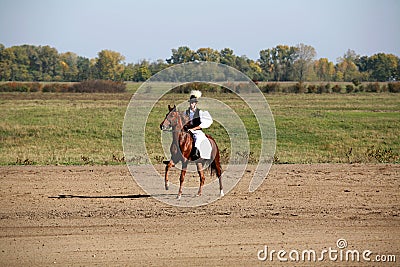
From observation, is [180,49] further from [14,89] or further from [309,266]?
[309,266]

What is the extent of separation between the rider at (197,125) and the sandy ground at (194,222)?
1126mm

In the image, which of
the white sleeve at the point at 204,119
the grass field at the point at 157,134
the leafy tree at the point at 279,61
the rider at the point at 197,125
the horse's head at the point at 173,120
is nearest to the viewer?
the horse's head at the point at 173,120

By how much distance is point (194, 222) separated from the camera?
1109 centimetres

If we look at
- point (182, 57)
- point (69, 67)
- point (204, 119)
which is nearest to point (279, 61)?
point (69, 67)

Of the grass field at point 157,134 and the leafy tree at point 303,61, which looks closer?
the grass field at point 157,134

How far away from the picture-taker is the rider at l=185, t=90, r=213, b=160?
12.5 m

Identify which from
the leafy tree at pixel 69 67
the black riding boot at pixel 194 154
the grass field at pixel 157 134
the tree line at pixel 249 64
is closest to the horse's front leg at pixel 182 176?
the black riding boot at pixel 194 154

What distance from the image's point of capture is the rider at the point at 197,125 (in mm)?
12461

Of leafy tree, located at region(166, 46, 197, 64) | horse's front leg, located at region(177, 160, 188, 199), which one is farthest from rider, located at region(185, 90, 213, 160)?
leafy tree, located at region(166, 46, 197, 64)

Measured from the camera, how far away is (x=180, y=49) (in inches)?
2297

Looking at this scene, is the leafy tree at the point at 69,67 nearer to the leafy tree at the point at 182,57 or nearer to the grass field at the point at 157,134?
the leafy tree at the point at 182,57

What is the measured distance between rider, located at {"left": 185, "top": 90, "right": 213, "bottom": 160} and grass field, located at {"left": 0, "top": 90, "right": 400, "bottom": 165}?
7163 millimetres

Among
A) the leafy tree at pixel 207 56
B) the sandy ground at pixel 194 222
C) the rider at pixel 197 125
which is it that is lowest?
the sandy ground at pixel 194 222

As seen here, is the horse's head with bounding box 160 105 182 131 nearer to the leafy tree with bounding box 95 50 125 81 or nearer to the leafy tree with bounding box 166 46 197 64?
the leafy tree with bounding box 166 46 197 64
